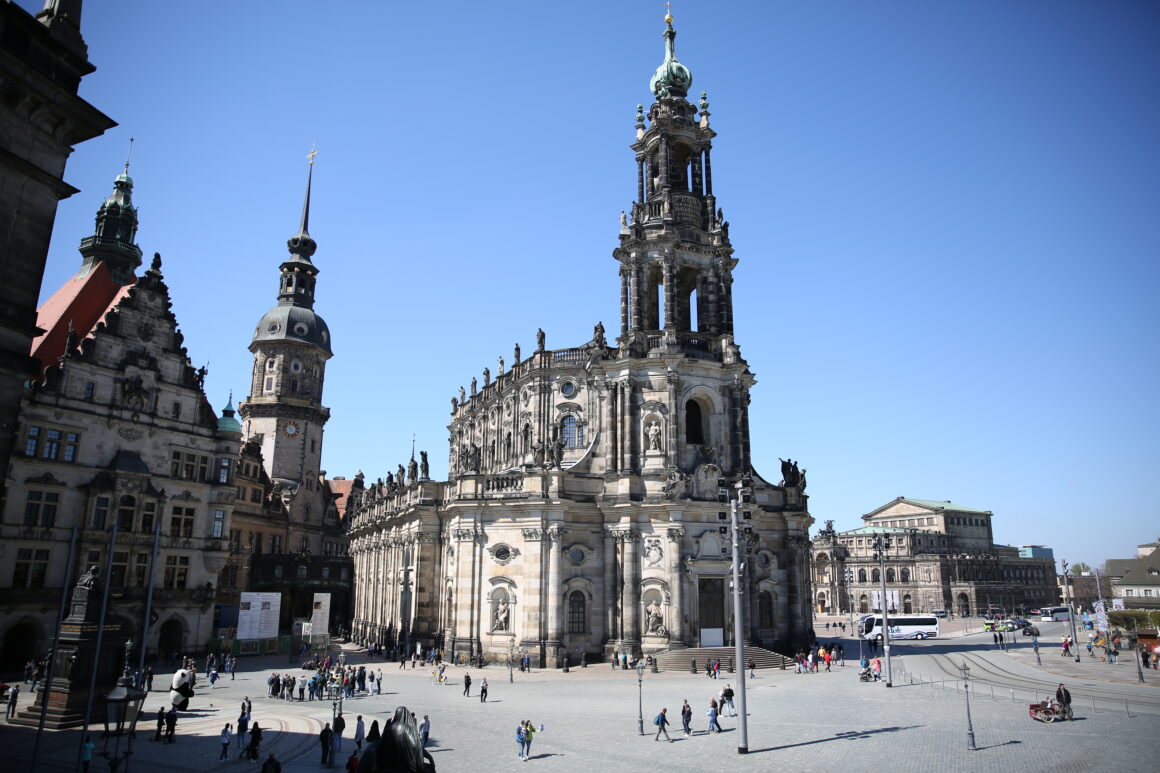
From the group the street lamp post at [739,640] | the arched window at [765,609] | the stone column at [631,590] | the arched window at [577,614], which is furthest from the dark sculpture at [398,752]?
the arched window at [765,609]

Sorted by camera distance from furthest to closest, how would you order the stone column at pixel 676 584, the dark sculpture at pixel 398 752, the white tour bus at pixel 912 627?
the white tour bus at pixel 912 627
the stone column at pixel 676 584
the dark sculpture at pixel 398 752

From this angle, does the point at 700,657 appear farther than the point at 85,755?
Yes

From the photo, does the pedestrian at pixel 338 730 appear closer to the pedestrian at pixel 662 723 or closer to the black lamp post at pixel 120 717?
the black lamp post at pixel 120 717

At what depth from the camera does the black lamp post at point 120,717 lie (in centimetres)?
2097

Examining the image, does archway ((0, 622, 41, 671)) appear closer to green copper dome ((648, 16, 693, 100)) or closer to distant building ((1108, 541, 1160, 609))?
green copper dome ((648, 16, 693, 100))

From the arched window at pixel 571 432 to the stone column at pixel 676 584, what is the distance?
10320 mm

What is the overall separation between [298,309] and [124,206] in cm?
2014

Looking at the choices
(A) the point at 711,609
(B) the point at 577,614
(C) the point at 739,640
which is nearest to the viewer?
(C) the point at 739,640

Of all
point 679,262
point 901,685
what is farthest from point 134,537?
point 901,685

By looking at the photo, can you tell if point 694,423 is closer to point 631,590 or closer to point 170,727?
point 631,590

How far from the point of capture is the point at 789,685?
38344mm

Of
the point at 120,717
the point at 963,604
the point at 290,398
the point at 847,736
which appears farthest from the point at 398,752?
the point at 963,604

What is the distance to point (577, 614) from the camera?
1863 inches

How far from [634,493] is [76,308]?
38.4 meters
